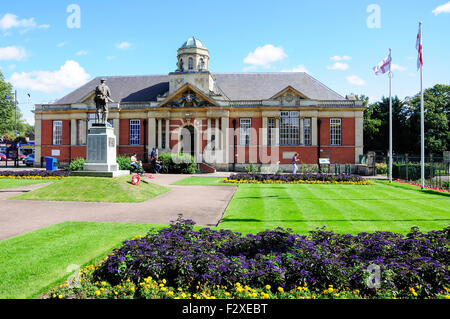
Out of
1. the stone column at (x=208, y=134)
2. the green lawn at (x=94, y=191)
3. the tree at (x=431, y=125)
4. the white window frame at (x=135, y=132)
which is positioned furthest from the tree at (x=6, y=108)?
the tree at (x=431, y=125)

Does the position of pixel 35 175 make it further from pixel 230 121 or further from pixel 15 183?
pixel 230 121

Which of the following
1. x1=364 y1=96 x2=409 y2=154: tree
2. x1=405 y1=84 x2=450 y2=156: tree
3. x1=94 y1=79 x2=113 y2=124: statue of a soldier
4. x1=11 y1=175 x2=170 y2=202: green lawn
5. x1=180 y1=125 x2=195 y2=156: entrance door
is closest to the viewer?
x1=11 y1=175 x2=170 y2=202: green lawn

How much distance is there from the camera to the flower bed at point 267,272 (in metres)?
4.66

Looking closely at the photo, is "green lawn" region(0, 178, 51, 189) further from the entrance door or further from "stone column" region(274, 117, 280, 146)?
"stone column" region(274, 117, 280, 146)

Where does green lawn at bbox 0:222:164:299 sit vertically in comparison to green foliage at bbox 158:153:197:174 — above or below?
below

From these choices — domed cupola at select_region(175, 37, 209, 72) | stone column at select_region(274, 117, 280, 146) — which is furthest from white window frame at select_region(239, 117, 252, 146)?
domed cupola at select_region(175, 37, 209, 72)

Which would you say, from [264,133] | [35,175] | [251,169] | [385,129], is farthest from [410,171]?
[385,129]

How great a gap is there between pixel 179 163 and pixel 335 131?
1773cm

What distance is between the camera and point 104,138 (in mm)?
17578

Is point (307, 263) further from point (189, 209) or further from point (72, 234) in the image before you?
point (189, 209)

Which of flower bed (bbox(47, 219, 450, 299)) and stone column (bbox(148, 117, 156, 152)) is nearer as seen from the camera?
flower bed (bbox(47, 219, 450, 299))

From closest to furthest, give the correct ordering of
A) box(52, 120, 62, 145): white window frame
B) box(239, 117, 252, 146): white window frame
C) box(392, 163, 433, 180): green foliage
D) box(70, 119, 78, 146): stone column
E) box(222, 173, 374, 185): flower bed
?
box(222, 173, 374, 185): flower bed, box(392, 163, 433, 180): green foliage, box(239, 117, 252, 146): white window frame, box(70, 119, 78, 146): stone column, box(52, 120, 62, 145): white window frame

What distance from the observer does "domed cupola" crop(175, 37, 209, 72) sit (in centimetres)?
3666
